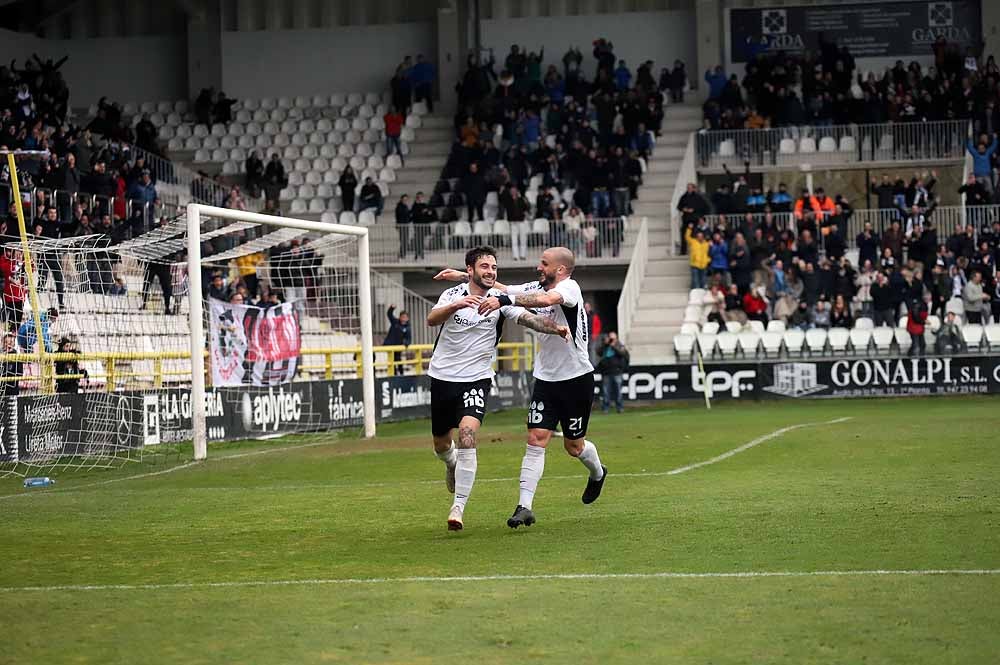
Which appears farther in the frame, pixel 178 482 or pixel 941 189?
pixel 941 189

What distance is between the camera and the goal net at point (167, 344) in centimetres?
1959

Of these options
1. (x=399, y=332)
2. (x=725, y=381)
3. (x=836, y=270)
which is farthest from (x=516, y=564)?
(x=836, y=270)

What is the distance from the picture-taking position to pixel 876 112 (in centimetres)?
4112

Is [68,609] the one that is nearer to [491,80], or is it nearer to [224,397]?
[224,397]

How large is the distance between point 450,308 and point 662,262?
28.7m

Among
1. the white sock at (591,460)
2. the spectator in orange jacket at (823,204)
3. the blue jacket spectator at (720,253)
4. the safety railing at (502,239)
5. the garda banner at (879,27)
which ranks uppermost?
the garda banner at (879,27)

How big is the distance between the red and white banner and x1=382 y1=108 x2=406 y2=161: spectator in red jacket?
19792mm

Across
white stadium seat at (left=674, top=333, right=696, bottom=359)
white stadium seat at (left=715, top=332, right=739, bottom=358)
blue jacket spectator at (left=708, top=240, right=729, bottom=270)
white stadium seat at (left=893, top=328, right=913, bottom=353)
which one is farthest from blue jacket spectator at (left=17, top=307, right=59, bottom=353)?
white stadium seat at (left=893, top=328, right=913, bottom=353)

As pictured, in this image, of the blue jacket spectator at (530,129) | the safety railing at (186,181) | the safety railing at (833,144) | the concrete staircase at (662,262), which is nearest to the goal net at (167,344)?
the concrete staircase at (662,262)

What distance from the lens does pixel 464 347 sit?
1152 centimetres

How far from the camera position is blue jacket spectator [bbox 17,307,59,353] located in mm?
21366

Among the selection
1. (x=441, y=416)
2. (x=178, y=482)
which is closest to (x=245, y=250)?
(x=178, y=482)

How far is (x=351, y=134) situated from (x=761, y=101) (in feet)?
39.8

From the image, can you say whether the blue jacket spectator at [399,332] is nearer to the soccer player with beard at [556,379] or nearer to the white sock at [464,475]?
the soccer player with beard at [556,379]
